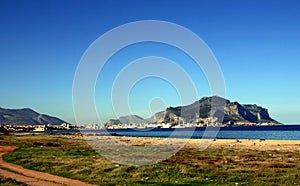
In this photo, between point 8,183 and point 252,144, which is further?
point 252,144

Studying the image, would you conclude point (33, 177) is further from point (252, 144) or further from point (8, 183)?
point (252, 144)

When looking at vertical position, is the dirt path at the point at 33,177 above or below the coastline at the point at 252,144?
below

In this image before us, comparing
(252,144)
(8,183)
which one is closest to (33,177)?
(8,183)

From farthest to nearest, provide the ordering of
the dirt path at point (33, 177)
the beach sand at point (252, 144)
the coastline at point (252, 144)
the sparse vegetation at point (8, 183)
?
the beach sand at point (252, 144) < the coastline at point (252, 144) < the dirt path at point (33, 177) < the sparse vegetation at point (8, 183)

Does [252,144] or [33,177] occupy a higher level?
[252,144]

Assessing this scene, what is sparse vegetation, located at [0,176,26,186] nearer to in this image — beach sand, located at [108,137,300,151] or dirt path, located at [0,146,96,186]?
dirt path, located at [0,146,96,186]

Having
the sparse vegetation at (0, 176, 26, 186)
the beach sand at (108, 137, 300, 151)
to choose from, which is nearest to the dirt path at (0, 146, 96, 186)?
the sparse vegetation at (0, 176, 26, 186)

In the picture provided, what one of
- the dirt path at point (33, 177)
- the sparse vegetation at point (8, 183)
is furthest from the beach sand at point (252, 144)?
the sparse vegetation at point (8, 183)

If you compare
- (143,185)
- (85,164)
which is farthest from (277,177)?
(85,164)

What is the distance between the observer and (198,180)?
27.4 m

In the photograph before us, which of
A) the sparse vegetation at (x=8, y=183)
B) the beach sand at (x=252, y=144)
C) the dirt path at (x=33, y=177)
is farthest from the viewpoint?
the beach sand at (x=252, y=144)

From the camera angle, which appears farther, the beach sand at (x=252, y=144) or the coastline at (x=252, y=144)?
the beach sand at (x=252, y=144)

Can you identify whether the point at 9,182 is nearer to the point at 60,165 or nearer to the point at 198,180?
the point at 60,165

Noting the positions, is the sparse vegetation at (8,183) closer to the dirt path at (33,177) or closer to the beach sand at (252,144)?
the dirt path at (33,177)
